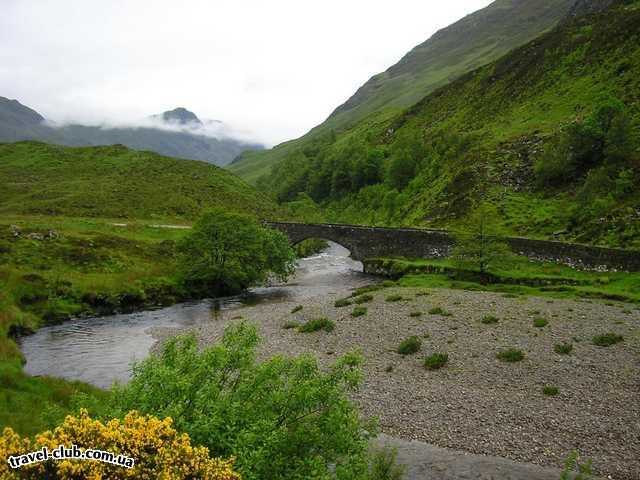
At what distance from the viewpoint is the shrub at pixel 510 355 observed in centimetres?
3244

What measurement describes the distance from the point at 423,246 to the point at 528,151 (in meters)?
40.9

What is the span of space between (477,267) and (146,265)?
44663 millimetres

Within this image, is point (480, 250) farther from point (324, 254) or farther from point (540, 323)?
point (324, 254)

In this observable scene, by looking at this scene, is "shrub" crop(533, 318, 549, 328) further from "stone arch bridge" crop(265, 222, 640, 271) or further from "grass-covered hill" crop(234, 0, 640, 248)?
"grass-covered hill" crop(234, 0, 640, 248)

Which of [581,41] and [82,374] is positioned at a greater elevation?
[581,41]

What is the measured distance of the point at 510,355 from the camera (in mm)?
32781

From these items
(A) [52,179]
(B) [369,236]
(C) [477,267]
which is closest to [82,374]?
(C) [477,267]

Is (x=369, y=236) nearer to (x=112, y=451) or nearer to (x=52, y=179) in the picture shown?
(x=112, y=451)

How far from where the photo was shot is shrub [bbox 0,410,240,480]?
28.2ft

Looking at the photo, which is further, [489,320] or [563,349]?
[489,320]

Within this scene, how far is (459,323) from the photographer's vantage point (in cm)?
4034

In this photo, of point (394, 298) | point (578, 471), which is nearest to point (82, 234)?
point (394, 298)

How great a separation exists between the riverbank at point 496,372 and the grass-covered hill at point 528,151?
2882 cm

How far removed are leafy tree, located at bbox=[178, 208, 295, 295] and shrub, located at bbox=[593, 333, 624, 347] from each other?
4432cm
